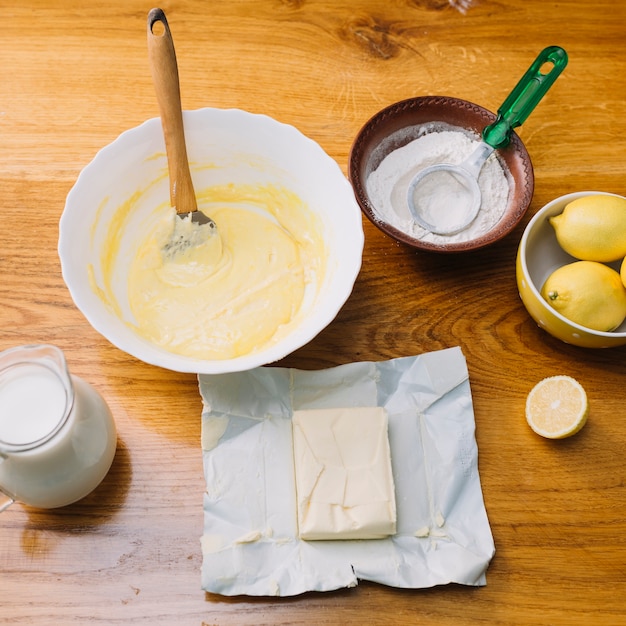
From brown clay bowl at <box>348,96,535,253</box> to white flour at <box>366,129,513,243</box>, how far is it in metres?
0.02

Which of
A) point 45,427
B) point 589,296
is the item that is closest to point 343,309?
point 589,296

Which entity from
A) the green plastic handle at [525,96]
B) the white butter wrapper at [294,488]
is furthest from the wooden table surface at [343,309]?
the green plastic handle at [525,96]

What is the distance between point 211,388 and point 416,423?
1.21 ft

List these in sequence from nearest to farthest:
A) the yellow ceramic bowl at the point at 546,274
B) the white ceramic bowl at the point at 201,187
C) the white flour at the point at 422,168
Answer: the white ceramic bowl at the point at 201,187 < the yellow ceramic bowl at the point at 546,274 < the white flour at the point at 422,168

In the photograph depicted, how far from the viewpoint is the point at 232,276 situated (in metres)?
1.33

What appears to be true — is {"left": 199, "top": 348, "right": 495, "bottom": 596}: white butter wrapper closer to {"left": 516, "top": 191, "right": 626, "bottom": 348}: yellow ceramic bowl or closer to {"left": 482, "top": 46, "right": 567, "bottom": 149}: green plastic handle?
{"left": 516, "top": 191, "right": 626, "bottom": 348}: yellow ceramic bowl

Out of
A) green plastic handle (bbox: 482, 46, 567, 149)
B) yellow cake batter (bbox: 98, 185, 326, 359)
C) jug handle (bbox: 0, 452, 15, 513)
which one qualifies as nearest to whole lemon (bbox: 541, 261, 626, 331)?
green plastic handle (bbox: 482, 46, 567, 149)

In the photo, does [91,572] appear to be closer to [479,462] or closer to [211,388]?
[211,388]

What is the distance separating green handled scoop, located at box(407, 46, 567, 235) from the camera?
52.9 inches

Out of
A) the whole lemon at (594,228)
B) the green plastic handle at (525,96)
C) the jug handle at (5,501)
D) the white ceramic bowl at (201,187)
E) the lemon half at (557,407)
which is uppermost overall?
the green plastic handle at (525,96)

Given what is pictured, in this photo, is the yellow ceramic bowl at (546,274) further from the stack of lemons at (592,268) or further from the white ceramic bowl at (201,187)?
the white ceramic bowl at (201,187)

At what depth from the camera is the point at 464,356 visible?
1313mm

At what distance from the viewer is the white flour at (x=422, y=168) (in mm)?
1357

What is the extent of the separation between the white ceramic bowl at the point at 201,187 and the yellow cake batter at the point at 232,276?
0.03m
